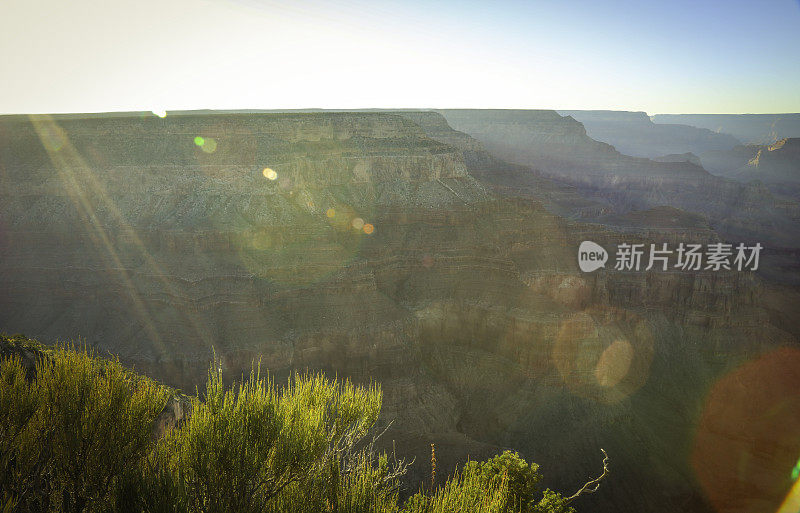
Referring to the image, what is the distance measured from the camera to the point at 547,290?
4019 cm

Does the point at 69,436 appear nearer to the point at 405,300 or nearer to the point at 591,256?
the point at 405,300

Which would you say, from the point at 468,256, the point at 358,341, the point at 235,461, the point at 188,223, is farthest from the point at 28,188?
the point at 235,461

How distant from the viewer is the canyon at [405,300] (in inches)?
1228

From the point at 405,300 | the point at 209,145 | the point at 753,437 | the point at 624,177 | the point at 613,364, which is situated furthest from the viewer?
the point at 624,177

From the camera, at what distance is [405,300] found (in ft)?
131

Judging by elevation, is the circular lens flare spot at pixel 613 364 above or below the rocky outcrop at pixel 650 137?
below

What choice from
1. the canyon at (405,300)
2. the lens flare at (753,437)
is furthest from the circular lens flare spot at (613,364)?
the lens flare at (753,437)

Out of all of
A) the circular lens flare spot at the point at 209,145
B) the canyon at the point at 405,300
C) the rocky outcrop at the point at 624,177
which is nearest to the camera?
the canyon at the point at 405,300

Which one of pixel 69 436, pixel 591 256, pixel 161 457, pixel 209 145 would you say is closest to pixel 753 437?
pixel 591 256

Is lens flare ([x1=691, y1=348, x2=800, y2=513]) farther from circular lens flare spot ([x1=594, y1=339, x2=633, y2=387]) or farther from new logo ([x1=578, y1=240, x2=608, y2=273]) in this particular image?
new logo ([x1=578, y1=240, x2=608, y2=273])

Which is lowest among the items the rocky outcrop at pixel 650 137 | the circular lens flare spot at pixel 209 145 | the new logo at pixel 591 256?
the new logo at pixel 591 256

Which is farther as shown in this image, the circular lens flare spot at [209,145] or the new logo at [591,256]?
the circular lens flare spot at [209,145]

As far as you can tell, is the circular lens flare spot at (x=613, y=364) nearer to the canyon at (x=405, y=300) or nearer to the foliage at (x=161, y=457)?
the canyon at (x=405, y=300)

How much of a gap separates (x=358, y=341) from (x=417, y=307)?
6352 mm
